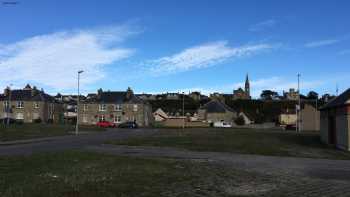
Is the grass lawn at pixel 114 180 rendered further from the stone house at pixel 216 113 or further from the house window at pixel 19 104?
the stone house at pixel 216 113

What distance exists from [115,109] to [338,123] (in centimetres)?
8964

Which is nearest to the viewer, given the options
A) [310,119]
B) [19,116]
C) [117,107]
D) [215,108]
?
[310,119]

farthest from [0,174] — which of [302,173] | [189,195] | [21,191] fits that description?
[302,173]

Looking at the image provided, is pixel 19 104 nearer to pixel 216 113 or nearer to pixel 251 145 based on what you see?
pixel 216 113

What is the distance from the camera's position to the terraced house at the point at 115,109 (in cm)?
12581

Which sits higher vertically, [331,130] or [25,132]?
[331,130]

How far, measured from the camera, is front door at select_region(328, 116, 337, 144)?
1719 inches

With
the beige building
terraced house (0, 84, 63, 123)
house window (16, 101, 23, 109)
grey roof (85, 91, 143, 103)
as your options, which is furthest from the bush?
house window (16, 101, 23, 109)

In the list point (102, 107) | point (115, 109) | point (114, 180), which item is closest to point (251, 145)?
point (114, 180)

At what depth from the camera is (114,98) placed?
128 metres

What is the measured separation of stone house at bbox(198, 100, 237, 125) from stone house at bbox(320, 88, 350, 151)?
A: 9892 cm

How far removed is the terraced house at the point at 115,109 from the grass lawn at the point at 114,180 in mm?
106582

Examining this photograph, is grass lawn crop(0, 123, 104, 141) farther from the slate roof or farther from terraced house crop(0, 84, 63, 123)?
the slate roof

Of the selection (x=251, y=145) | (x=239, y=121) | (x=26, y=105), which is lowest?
(x=251, y=145)
